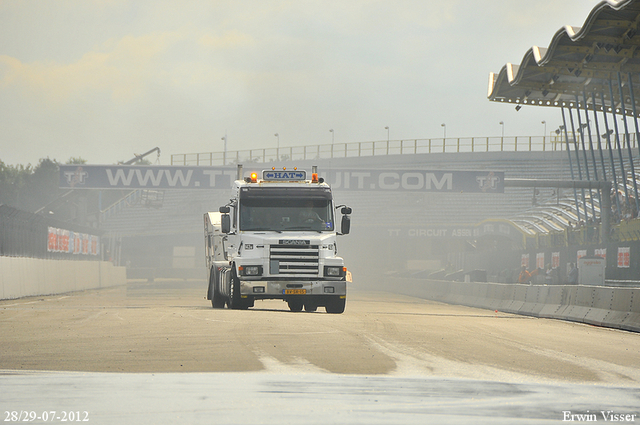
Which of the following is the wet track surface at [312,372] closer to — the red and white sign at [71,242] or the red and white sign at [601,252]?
the red and white sign at [601,252]

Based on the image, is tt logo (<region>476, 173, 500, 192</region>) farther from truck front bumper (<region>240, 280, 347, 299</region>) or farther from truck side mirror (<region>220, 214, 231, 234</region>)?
truck side mirror (<region>220, 214, 231, 234</region>)

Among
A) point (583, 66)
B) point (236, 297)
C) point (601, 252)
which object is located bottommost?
point (236, 297)

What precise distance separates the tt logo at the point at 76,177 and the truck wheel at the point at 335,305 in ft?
100

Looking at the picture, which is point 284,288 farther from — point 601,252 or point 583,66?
point 583,66

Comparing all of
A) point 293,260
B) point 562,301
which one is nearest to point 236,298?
point 293,260

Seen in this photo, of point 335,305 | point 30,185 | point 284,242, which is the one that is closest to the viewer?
point 284,242

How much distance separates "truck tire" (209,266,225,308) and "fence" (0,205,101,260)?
1015 centimetres

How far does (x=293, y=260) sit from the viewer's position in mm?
18938

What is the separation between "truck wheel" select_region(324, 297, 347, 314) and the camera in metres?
19.7

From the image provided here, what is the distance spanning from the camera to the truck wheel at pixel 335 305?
19703 millimetres

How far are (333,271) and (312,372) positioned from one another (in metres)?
10.5

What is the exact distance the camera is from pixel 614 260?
26.7m

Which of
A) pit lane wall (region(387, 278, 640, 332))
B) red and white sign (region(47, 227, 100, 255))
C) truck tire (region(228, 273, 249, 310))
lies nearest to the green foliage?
red and white sign (region(47, 227, 100, 255))

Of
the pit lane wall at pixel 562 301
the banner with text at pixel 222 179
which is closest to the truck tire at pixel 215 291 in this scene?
the pit lane wall at pixel 562 301
